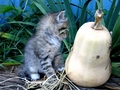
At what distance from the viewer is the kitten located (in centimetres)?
222

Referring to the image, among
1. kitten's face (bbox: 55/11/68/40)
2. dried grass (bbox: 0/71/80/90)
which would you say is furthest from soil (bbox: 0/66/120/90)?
kitten's face (bbox: 55/11/68/40)

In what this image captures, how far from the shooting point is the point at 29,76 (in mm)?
2365

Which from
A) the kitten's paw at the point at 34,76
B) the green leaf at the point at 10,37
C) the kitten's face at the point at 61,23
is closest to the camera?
the kitten's face at the point at 61,23

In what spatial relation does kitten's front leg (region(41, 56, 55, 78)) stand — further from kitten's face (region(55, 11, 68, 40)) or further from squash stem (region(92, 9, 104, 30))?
squash stem (region(92, 9, 104, 30))

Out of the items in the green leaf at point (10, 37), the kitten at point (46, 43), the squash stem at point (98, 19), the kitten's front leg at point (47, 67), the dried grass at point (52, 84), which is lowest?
the dried grass at point (52, 84)

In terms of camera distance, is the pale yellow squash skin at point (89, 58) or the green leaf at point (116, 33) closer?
the pale yellow squash skin at point (89, 58)

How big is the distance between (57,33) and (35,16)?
91cm

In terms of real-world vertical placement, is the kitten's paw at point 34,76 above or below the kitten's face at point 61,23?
below

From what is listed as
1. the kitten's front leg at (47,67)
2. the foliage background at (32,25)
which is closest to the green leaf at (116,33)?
the foliage background at (32,25)

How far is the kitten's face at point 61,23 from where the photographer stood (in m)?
2.21

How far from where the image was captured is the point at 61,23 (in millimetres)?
2229

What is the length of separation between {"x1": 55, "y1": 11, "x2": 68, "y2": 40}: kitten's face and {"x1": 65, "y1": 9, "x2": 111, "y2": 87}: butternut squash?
0.13 m

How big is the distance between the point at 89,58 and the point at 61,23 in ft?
1.00

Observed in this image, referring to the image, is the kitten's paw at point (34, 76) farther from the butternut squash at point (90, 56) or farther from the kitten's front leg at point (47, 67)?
the butternut squash at point (90, 56)
